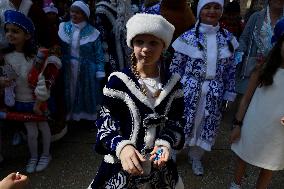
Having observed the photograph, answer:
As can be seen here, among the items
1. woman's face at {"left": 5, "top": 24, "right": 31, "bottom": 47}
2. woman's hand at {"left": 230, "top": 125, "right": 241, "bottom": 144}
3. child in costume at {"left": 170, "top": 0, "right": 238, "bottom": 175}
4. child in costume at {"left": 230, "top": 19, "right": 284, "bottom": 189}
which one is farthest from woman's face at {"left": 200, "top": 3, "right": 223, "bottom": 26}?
woman's face at {"left": 5, "top": 24, "right": 31, "bottom": 47}

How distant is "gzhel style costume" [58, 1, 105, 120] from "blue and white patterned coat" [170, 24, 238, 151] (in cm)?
111

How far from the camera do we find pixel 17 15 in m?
2.76

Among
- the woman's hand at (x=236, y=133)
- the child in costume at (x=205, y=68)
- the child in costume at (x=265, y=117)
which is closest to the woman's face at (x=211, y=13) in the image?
the child in costume at (x=205, y=68)

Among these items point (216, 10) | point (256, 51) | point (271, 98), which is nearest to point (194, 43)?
point (216, 10)

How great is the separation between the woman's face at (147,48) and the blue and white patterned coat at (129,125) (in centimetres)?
11

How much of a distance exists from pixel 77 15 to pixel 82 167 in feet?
5.38

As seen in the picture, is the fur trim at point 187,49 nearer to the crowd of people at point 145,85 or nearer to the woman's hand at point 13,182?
the crowd of people at point 145,85

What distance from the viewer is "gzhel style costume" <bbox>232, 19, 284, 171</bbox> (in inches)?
96.9

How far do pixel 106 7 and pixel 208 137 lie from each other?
208 cm

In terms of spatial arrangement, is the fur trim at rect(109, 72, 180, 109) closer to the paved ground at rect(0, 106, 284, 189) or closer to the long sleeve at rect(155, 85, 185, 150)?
the long sleeve at rect(155, 85, 185, 150)

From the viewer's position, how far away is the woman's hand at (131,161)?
147cm

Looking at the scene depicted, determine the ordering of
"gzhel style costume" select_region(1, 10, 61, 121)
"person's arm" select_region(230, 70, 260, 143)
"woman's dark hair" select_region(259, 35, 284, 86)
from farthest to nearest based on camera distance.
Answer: "gzhel style costume" select_region(1, 10, 61, 121) → "person's arm" select_region(230, 70, 260, 143) → "woman's dark hair" select_region(259, 35, 284, 86)

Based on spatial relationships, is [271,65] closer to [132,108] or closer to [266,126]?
[266,126]

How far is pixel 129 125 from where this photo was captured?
1.74 m
